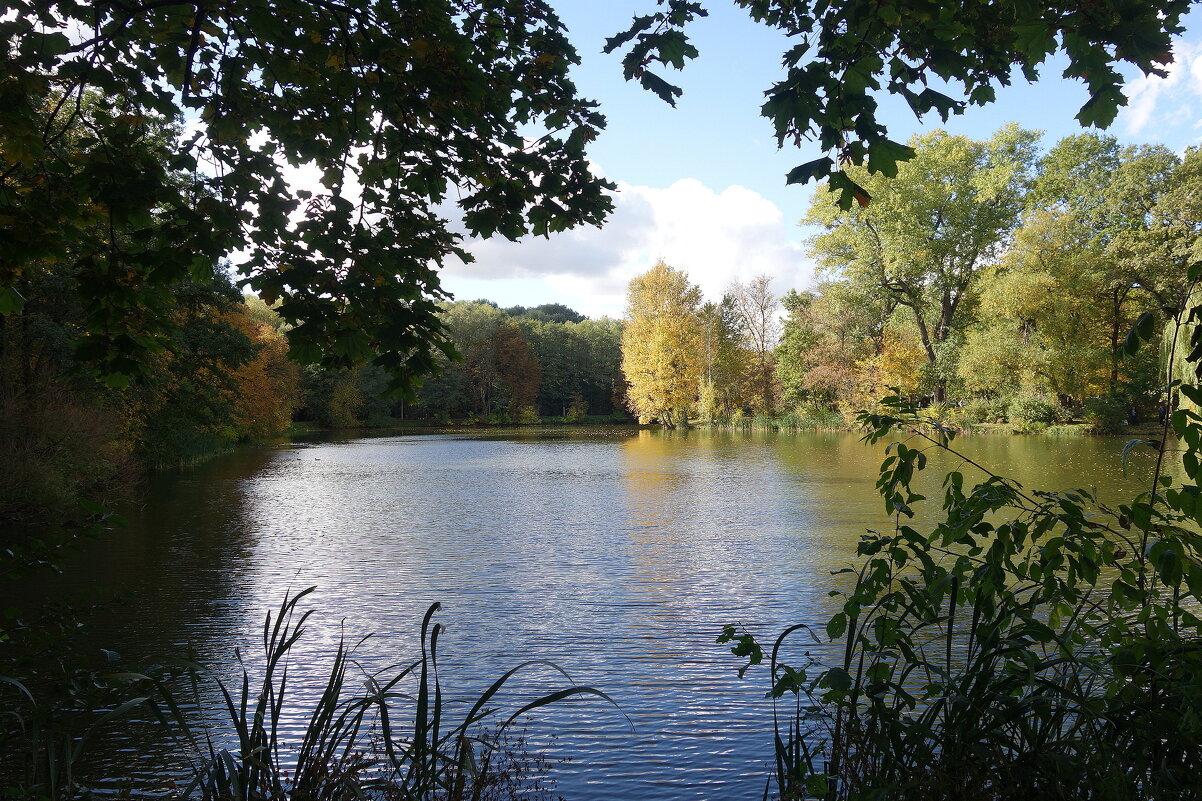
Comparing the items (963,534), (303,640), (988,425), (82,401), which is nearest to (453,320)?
(988,425)

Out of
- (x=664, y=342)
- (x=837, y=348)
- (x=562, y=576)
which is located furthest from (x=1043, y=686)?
(x=664, y=342)

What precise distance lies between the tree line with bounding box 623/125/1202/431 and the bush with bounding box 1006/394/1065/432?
0.05 m

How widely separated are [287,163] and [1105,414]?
30.1 meters

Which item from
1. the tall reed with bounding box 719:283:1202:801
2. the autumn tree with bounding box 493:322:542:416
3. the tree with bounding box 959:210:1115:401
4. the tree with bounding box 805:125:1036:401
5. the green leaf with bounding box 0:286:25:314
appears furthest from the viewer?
the autumn tree with bounding box 493:322:542:416

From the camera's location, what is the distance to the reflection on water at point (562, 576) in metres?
4.52

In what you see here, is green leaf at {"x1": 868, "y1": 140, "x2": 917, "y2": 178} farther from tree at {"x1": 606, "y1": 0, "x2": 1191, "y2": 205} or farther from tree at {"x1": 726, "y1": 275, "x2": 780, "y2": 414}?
tree at {"x1": 726, "y1": 275, "x2": 780, "y2": 414}

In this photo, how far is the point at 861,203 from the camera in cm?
238

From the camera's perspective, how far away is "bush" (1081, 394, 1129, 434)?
27047 millimetres

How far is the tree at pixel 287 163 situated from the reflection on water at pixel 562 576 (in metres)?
1.38

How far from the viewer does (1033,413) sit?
2772 centimetres

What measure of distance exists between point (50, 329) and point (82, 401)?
167cm

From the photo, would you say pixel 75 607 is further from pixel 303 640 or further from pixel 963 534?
pixel 963 534

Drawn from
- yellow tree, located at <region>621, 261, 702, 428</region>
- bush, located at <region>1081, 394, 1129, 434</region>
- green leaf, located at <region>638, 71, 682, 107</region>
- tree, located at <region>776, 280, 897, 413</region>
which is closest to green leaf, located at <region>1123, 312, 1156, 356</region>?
green leaf, located at <region>638, 71, 682, 107</region>

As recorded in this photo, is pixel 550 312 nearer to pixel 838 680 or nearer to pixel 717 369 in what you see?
pixel 717 369
